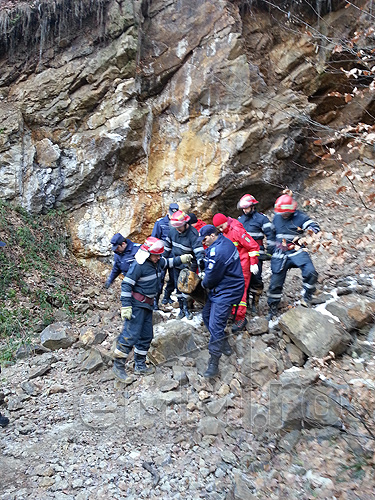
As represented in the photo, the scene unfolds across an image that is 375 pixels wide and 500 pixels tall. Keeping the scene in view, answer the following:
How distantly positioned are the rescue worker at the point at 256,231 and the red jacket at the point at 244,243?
35 centimetres

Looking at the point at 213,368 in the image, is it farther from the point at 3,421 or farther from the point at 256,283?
the point at 3,421

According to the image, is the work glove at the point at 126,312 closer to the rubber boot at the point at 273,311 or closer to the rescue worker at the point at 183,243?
the rescue worker at the point at 183,243

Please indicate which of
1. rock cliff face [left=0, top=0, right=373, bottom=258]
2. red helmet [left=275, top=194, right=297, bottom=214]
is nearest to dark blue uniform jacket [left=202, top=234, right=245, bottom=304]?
red helmet [left=275, top=194, right=297, bottom=214]

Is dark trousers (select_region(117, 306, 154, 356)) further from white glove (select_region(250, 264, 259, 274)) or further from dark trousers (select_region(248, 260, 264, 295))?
dark trousers (select_region(248, 260, 264, 295))

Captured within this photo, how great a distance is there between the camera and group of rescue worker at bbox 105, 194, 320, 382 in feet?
15.6

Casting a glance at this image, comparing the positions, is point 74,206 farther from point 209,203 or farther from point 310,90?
point 310,90

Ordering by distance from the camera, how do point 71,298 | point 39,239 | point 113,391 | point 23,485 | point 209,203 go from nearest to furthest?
point 23,485, point 113,391, point 71,298, point 39,239, point 209,203

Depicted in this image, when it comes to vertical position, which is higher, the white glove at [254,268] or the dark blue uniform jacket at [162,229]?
the white glove at [254,268]

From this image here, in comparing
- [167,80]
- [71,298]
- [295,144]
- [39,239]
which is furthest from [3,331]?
[295,144]

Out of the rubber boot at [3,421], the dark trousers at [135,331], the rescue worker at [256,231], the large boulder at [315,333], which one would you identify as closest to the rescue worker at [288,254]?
the rescue worker at [256,231]

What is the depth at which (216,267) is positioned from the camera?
15.3 ft

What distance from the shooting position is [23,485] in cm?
345

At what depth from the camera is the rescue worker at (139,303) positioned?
489 cm

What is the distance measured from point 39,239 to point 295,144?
756 centimetres
